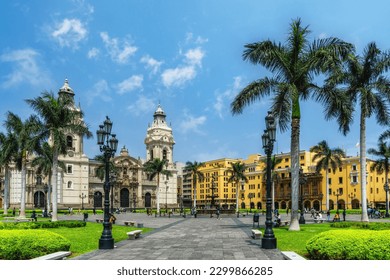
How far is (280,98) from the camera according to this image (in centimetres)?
2561

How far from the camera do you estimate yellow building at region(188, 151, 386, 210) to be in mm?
87250

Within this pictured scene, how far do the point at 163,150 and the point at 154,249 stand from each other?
88.8 meters

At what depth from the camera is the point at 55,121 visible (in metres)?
36.2

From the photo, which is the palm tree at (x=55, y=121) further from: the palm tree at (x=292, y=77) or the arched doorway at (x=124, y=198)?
the arched doorway at (x=124, y=198)

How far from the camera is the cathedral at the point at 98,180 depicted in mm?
85250

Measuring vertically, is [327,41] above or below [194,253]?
above

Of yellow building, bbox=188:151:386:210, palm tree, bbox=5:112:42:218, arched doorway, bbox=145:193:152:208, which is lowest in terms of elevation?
arched doorway, bbox=145:193:152:208

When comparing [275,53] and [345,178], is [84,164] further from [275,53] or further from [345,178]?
[275,53]

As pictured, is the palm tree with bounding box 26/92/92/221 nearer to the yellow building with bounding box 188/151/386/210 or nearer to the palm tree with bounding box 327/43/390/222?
the palm tree with bounding box 327/43/390/222

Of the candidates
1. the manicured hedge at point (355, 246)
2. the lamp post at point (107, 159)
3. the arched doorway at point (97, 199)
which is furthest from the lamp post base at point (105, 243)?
the arched doorway at point (97, 199)

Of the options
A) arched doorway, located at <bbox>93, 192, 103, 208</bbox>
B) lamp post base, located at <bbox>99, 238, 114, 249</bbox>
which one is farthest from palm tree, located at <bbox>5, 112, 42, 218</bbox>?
arched doorway, located at <bbox>93, 192, 103, 208</bbox>

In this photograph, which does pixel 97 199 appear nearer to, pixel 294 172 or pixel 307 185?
pixel 307 185

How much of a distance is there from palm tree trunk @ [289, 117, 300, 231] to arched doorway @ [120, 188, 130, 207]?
3101 inches

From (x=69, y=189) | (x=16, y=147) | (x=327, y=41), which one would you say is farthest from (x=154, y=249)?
(x=69, y=189)
